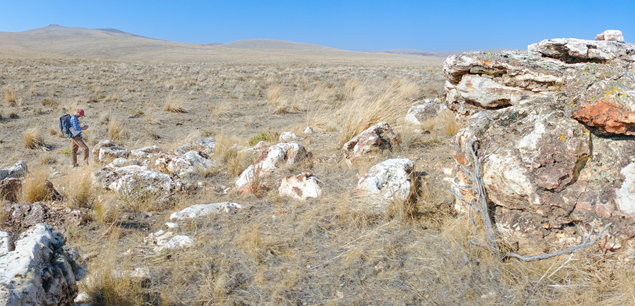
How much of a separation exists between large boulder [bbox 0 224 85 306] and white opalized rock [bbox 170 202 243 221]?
1412 millimetres

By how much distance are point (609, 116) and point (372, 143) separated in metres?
2.53

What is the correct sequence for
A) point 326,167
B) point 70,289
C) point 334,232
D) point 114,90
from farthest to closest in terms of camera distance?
1. point 114,90
2. point 326,167
3. point 334,232
4. point 70,289

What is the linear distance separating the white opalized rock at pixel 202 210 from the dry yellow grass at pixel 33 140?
6.23 meters

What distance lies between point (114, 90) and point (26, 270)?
47.2 feet

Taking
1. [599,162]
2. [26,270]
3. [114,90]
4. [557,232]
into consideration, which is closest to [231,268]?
[26,270]

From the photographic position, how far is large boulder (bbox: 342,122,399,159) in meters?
4.57

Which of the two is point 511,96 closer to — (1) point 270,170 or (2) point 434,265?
(2) point 434,265

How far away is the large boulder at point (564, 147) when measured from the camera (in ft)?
7.75

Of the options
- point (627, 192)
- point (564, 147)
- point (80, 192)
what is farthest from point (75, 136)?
point (627, 192)

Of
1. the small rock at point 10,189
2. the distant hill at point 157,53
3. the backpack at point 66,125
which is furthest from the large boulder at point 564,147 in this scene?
the distant hill at point 157,53

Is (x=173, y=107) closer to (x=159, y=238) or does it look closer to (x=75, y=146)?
(x=75, y=146)

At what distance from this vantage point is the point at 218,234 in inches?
129

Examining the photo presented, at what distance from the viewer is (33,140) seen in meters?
7.89

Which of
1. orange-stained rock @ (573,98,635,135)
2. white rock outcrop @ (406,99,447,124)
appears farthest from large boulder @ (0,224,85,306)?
white rock outcrop @ (406,99,447,124)
